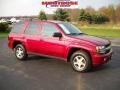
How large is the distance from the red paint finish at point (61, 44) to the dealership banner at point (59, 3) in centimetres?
3766

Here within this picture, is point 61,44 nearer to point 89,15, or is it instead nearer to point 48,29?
point 48,29

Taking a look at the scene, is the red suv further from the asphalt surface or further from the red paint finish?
the asphalt surface

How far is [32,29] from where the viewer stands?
10039 mm

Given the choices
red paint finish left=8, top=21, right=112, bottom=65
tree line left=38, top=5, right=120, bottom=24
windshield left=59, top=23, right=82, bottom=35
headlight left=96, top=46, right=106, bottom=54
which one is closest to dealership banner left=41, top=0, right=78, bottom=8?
tree line left=38, top=5, right=120, bottom=24

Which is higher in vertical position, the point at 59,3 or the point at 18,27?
the point at 59,3

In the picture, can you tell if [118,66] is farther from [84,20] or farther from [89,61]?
[84,20]

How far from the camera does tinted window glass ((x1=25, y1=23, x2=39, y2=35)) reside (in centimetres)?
985

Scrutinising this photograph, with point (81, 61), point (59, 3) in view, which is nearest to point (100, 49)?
point (81, 61)

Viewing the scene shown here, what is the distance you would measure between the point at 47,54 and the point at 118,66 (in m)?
2.72

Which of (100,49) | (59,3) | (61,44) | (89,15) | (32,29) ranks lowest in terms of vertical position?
(89,15)

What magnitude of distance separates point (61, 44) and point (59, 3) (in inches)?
1631

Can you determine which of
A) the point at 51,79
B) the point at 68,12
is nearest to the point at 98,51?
the point at 51,79

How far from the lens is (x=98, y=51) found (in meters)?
8.25

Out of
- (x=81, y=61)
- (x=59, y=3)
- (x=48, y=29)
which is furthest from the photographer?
(x=59, y=3)
